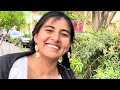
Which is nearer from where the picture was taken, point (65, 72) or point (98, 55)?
point (65, 72)

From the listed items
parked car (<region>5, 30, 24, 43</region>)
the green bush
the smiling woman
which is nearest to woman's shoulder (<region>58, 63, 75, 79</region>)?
the smiling woman

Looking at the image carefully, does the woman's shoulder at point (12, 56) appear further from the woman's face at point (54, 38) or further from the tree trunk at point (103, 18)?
the tree trunk at point (103, 18)

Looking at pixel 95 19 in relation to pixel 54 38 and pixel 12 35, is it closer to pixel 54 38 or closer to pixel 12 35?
pixel 54 38

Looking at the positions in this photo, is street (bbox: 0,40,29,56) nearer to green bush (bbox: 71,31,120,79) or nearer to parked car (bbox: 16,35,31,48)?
parked car (bbox: 16,35,31,48)

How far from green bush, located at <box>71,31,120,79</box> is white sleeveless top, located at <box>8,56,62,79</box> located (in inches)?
16.2

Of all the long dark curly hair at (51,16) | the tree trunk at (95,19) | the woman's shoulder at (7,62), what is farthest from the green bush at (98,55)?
the woman's shoulder at (7,62)

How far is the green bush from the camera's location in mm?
2268

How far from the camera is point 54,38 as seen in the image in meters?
2.04

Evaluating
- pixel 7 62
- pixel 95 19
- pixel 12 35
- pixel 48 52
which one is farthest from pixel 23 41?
pixel 95 19

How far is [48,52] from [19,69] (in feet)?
0.86

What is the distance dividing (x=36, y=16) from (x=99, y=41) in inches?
23.9
